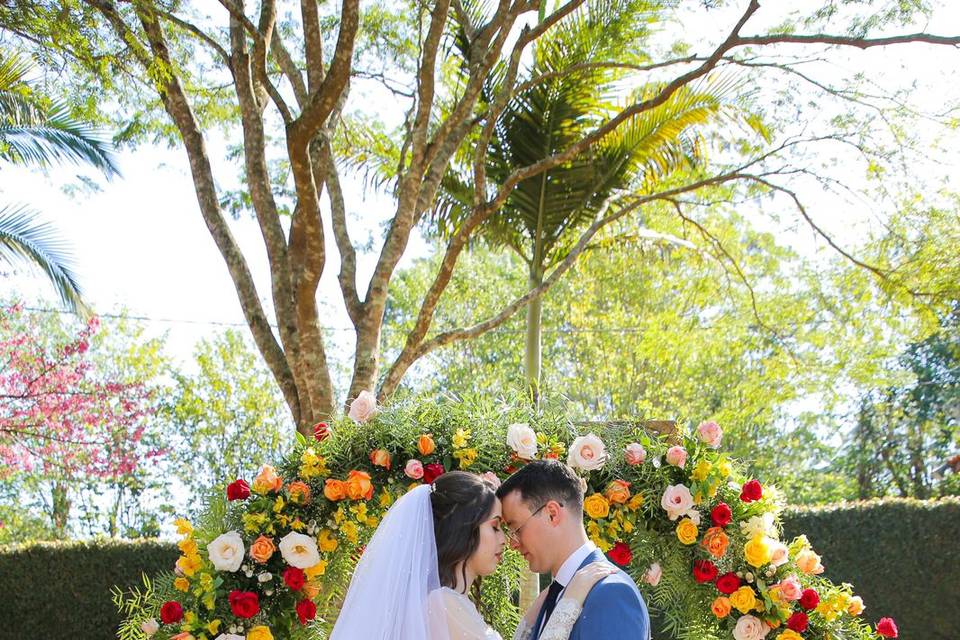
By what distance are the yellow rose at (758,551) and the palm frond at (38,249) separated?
991 cm

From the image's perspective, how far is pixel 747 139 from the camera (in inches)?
412

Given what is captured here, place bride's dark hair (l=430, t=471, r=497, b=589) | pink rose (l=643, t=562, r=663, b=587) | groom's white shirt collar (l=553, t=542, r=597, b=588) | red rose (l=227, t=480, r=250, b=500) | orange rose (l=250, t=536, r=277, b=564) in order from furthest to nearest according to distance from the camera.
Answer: pink rose (l=643, t=562, r=663, b=587)
red rose (l=227, t=480, r=250, b=500)
orange rose (l=250, t=536, r=277, b=564)
bride's dark hair (l=430, t=471, r=497, b=589)
groom's white shirt collar (l=553, t=542, r=597, b=588)

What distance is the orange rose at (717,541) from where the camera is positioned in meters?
4.96

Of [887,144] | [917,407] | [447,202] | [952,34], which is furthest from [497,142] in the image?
[917,407]

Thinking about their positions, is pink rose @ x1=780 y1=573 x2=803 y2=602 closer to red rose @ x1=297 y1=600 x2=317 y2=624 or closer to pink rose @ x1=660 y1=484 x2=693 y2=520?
pink rose @ x1=660 y1=484 x2=693 y2=520

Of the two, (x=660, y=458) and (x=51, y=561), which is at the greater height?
(x=660, y=458)

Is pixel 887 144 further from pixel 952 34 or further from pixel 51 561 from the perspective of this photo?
pixel 51 561

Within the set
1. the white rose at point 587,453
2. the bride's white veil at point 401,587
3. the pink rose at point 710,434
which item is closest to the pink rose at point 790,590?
the pink rose at point 710,434

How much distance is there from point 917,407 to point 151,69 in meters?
20.3

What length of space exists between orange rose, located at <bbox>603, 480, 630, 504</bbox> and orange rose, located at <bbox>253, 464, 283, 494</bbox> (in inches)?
64.9

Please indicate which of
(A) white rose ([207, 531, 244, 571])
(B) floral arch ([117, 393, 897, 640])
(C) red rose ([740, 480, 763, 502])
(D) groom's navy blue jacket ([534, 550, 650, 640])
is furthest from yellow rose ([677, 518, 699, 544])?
(A) white rose ([207, 531, 244, 571])

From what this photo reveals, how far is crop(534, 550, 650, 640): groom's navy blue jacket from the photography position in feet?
10.8

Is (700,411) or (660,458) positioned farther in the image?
(700,411)

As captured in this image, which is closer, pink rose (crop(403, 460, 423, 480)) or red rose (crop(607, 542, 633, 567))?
pink rose (crop(403, 460, 423, 480))
